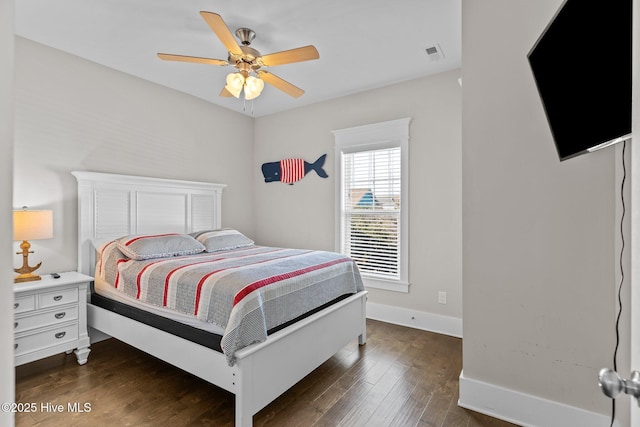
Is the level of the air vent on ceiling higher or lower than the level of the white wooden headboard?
higher

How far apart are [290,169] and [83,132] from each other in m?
2.27

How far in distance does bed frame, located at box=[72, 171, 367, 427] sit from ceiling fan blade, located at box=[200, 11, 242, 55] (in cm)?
182

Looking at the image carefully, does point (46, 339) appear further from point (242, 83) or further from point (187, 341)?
point (242, 83)

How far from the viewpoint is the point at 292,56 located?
2.25 m

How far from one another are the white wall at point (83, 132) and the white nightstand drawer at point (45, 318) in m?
0.55

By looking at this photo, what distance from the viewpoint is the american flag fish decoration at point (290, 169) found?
13.4 feet

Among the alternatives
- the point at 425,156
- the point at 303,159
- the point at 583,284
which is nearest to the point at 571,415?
the point at 583,284

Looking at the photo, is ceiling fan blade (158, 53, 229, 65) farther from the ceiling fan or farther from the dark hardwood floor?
the dark hardwood floor

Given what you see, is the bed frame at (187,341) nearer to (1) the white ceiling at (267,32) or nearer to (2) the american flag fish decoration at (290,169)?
(2) the american flag fish decoration at (290,169)

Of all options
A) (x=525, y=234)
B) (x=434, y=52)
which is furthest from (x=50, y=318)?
(x=434, y=52)

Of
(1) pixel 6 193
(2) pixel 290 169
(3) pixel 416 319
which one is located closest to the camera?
(1) pixel 6 193

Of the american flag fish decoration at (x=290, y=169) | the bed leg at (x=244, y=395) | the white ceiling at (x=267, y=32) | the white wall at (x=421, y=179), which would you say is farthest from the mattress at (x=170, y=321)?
the white ceiling at (x=267, y=32)

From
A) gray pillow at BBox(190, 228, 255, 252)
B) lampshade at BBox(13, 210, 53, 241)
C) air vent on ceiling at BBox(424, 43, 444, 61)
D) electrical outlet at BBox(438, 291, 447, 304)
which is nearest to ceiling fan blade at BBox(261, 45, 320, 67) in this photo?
air vent on ceiling at BBox(424, 43, 444, 61)

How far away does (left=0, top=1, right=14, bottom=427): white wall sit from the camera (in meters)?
0.65
